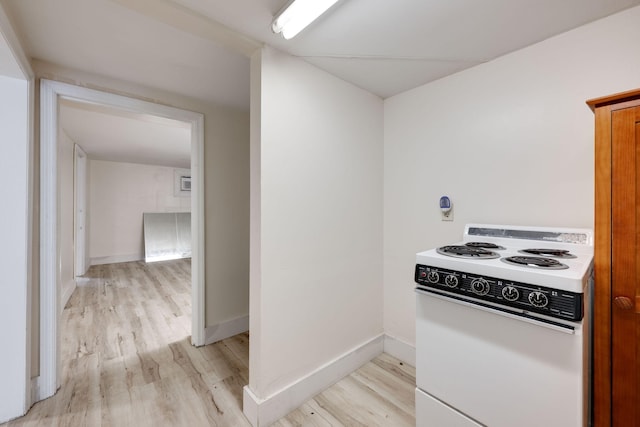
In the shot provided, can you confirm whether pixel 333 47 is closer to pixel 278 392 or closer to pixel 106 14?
pixel 106 14

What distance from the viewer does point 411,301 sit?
2158 mm

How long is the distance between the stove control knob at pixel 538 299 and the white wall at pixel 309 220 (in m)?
1.17

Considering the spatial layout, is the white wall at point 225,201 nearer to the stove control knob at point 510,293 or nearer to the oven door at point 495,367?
the oven door at point 495,367

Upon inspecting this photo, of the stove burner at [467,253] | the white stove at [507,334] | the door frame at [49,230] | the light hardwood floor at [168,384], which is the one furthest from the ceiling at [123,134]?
the white stove at [507,334]

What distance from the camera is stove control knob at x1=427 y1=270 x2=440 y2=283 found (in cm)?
130

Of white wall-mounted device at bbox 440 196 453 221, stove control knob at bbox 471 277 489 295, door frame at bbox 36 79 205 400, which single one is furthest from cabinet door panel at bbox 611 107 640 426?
door frame at bbox 36 79 205 400

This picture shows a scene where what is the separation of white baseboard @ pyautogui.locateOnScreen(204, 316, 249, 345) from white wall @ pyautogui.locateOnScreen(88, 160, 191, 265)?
4849 mm

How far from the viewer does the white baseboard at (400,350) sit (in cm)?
215

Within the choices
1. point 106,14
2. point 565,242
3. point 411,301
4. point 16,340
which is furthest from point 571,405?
point 16,340

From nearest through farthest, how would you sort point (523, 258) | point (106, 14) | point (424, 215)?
point (523, 258) → point (106, 14) → point (424, 215)

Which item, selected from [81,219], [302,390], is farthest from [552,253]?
[81,219]

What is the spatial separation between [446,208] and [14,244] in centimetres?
278

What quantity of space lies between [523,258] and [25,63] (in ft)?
9.44

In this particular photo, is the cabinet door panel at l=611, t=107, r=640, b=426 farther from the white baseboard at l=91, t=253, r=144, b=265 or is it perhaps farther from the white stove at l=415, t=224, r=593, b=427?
the white baseboard at l=91, t=253, r=144, b=265
